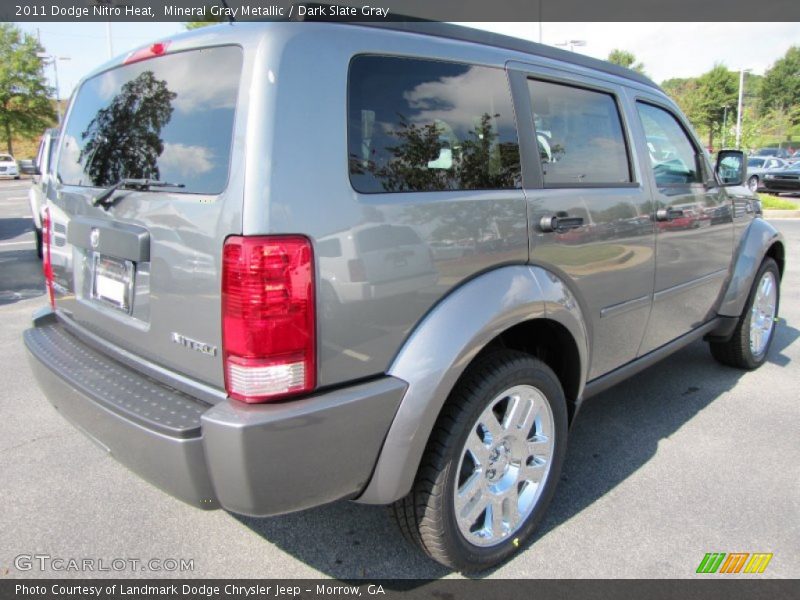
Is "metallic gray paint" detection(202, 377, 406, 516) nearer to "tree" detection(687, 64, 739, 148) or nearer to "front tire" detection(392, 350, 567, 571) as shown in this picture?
"front tire" detection(392, 350, 567, 571)

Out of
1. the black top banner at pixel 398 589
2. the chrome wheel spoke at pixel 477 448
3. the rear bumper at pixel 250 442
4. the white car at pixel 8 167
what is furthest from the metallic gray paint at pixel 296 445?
the white car at pixel 8 167

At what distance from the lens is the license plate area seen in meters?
2.12

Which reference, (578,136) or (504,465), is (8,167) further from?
(504,465)

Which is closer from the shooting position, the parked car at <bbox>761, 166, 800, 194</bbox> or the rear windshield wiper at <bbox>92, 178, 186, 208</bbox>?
the rear windshield wiper at <bbox>92, 178, 186, 208</bbox>

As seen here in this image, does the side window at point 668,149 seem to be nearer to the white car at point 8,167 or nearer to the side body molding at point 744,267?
the side body molding at point 744,267

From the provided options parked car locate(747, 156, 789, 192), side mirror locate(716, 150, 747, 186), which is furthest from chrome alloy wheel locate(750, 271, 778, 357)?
parked car locate(747, 156, 789, 192)

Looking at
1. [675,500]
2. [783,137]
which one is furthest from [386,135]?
[783,137]

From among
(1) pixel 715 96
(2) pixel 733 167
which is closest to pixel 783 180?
(2) pixel 733 167

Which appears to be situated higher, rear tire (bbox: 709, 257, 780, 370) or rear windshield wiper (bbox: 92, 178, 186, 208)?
rear windshield wiper (bbox: 92, 178, 186, 208)

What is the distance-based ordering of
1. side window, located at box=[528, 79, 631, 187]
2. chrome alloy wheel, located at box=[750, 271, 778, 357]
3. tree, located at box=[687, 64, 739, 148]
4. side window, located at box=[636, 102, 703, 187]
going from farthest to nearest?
tree, located at box=[687, 64, 739, 148] → chrome alloy wheel, located at box=[750, 271, 778, 357] → side window, located at box=[636, 102, 703, 187] → side window, located at box=[528, 79, 631, 187]

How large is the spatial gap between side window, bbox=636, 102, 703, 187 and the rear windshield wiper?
244 centimetres

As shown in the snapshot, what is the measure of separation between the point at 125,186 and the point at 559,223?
1.66 m

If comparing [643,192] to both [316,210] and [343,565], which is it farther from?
[343,565]

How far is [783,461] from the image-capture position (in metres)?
3.15
